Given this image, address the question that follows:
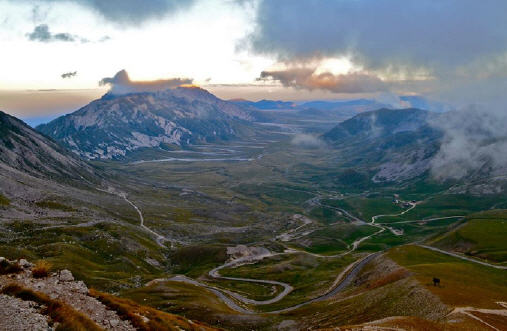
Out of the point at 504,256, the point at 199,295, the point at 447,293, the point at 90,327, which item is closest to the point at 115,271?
the point at 199,295

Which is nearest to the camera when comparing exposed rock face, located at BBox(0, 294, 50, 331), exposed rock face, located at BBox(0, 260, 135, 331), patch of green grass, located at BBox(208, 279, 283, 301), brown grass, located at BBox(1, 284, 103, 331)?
exposed rock face, located at BBox(0, 294, 50, 331)

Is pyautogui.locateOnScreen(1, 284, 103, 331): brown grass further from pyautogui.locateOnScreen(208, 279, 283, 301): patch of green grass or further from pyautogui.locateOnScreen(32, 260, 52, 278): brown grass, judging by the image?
pyautogui.locateOnScreen(208, 279, 283, 301): patch of green grass

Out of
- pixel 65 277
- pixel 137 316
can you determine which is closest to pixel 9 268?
pixel 65 277

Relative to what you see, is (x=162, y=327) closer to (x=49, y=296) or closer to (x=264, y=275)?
(x=49, y=296)

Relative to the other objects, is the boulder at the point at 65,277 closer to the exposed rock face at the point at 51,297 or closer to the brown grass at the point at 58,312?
the exposed rock face at the point at 51,297

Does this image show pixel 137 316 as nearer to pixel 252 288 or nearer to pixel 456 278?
pixel 456 278

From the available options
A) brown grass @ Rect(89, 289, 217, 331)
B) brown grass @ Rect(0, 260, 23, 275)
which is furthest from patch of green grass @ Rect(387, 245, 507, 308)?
brown grass @ Rect(0, 260, 23, 275)

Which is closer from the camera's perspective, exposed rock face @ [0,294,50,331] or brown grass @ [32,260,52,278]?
exposed rock face @ [0,294,50,331]
